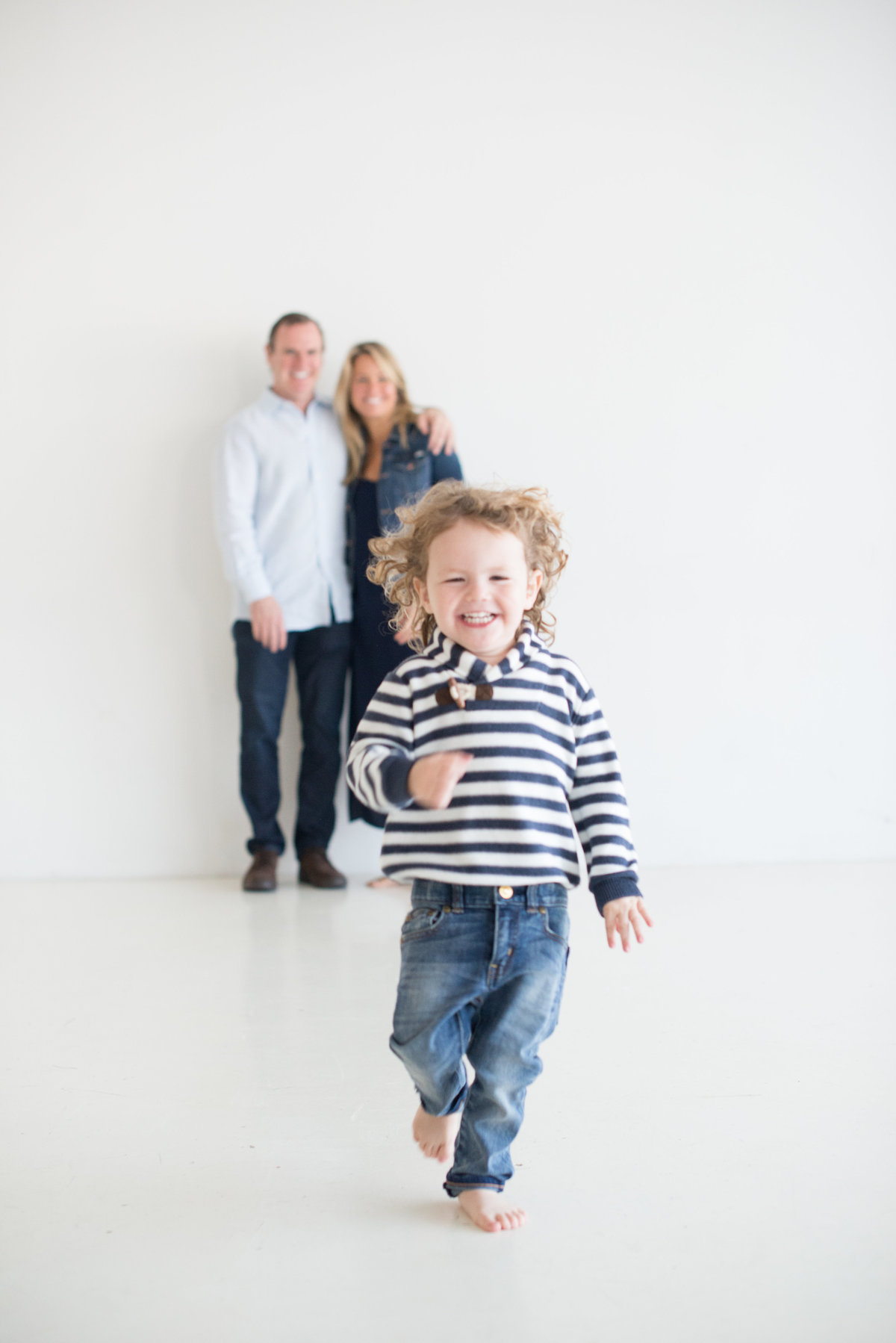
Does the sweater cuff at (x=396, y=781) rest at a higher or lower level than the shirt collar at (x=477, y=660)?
lower

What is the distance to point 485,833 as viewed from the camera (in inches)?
41.1

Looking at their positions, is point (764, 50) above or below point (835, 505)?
above

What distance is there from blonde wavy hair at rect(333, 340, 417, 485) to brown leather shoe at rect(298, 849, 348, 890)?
96 centimetres

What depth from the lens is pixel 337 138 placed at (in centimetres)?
272

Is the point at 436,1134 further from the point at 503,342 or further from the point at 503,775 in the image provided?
the point at 503,342

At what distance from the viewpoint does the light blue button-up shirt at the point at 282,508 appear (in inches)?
103

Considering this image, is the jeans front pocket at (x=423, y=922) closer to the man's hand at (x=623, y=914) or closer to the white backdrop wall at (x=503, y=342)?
the man's hand at (x=623, y=914)

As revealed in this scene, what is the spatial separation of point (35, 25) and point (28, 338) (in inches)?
31.2

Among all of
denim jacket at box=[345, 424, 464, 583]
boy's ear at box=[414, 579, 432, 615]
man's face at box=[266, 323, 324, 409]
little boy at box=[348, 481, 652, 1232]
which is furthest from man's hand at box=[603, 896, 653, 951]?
man's face at box=[266, 323, 324, 409]

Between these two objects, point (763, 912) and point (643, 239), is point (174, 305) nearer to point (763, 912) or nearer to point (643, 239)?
point (643, 239)

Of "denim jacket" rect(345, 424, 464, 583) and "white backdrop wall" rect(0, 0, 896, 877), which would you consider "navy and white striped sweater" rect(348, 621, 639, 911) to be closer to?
"denim jacket" rect(345, 424, 464, 583)

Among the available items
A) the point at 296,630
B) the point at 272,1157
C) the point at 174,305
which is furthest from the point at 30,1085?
the point at 174,305

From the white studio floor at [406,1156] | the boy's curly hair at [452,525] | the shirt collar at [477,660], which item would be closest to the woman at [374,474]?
the white studio floor at [406,1156]

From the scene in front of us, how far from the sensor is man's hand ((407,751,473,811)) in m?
0.97
